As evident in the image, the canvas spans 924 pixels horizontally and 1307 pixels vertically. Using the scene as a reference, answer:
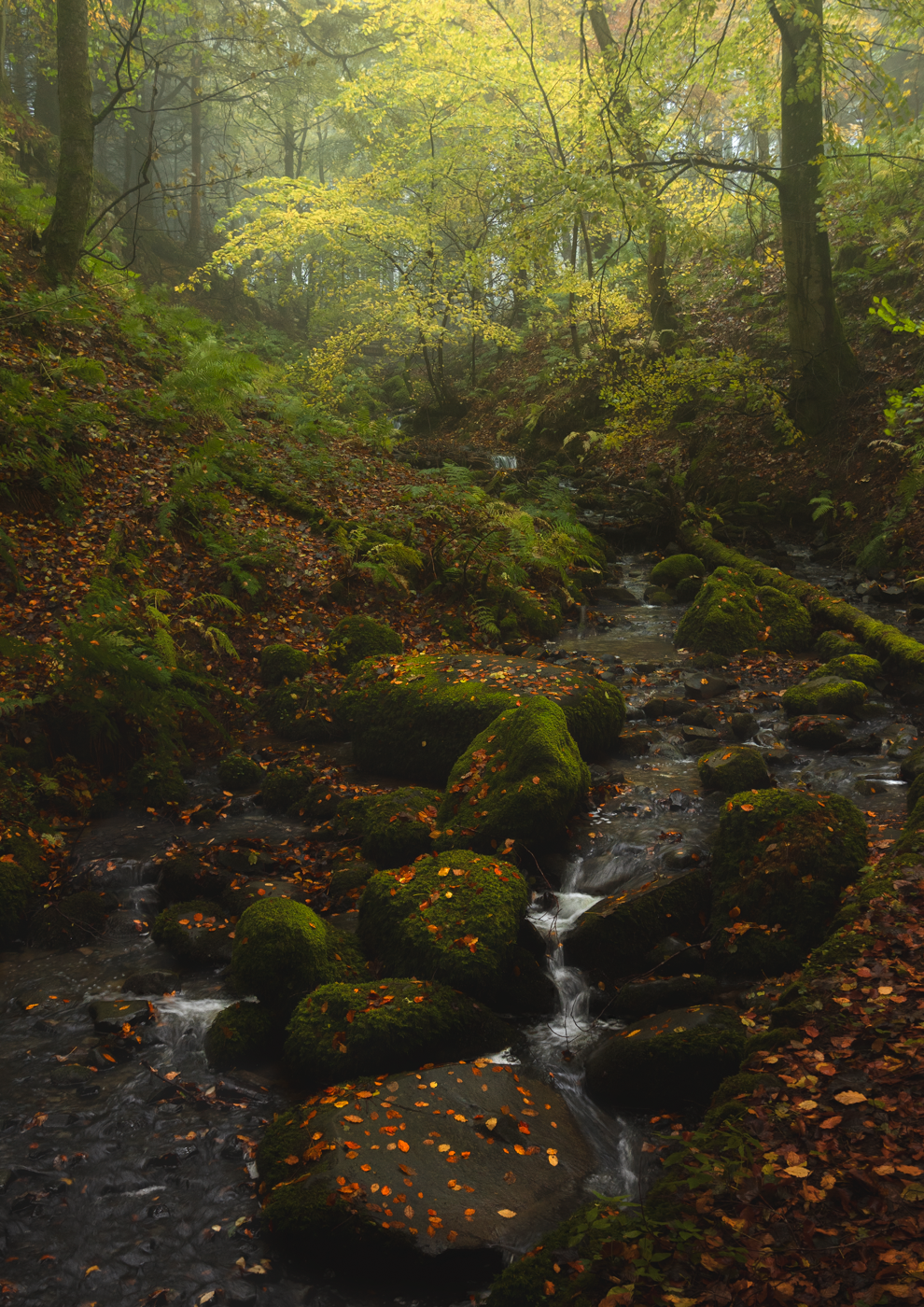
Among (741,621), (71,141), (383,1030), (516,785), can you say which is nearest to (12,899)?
(383,1030)

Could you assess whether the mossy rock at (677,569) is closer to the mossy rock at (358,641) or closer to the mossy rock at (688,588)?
the mossy rock at (688,588)

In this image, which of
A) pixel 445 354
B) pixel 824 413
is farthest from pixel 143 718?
pixel 445 354

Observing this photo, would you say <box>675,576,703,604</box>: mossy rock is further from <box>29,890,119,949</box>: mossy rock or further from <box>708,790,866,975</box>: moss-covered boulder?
<box>29,890,119,949</box>: mossy rock

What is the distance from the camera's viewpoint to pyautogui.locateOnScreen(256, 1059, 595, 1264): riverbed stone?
11.0 ft

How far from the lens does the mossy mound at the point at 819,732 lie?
7.36 metres

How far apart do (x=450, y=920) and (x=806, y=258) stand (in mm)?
12423

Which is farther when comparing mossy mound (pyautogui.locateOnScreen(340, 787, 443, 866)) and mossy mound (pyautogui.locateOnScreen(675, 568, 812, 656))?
mossy mound (pyautogui.locateOnScreen(675, 568, 812, 656))

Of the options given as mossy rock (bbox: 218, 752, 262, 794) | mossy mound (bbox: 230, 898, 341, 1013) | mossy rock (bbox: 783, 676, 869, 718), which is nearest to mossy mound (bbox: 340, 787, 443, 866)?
mossy rock (bbox: 218, 752, 262, 794)

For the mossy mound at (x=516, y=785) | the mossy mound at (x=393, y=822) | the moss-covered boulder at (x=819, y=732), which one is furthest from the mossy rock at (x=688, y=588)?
the mossy mound at (x=393, y=822)

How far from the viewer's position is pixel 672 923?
512 centimetres

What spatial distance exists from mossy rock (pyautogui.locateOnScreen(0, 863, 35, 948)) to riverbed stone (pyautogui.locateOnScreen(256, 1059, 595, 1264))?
274cm

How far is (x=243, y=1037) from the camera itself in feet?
14.8

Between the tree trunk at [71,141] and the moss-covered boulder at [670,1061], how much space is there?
1361cm

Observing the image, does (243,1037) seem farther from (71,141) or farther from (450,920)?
(71,141)
